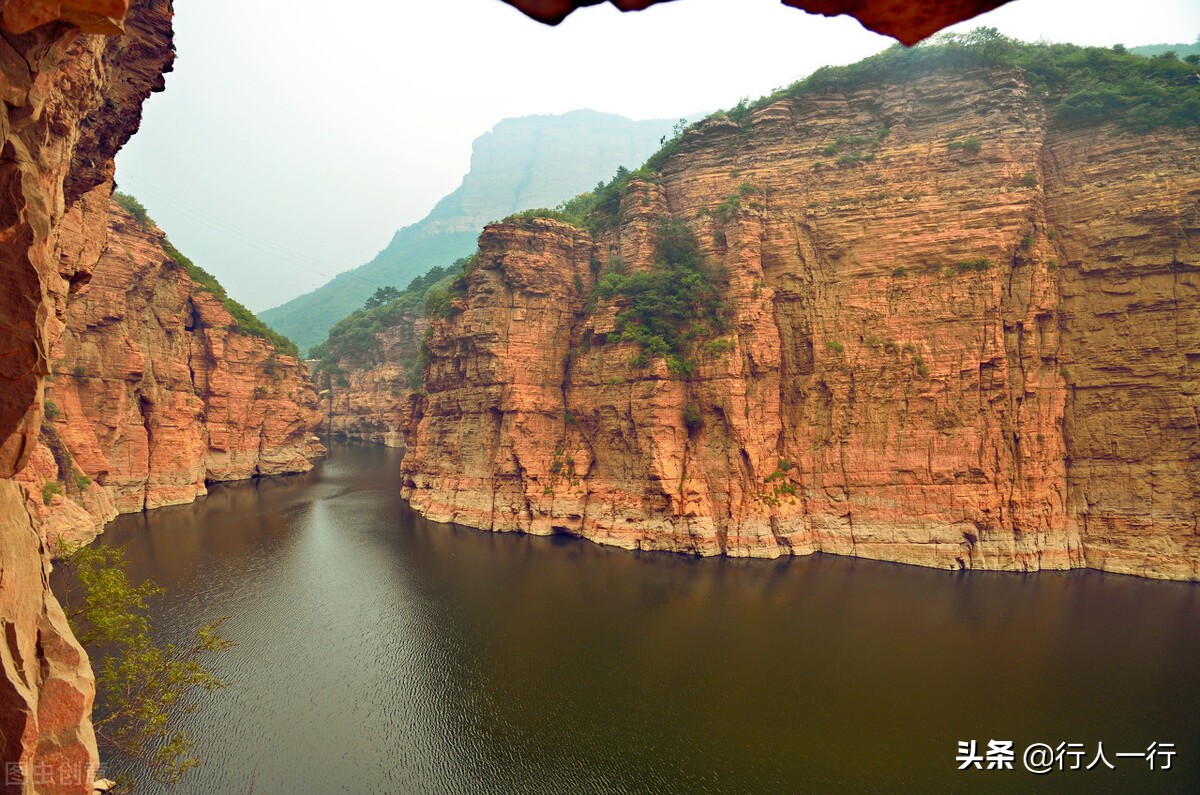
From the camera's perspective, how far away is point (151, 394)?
41031mm

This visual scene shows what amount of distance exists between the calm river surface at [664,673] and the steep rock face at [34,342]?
820 cm

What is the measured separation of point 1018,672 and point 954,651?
1841 mm

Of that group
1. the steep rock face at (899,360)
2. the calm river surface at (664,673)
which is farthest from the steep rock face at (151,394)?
the steep rock face at (899,360)

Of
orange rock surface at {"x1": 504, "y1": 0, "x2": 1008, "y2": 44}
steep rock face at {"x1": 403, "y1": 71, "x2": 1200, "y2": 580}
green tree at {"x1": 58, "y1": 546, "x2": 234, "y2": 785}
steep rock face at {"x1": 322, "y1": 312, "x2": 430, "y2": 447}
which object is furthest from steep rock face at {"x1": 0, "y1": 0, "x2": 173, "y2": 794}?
steep rock face at {"x1": 322, "y1": 312, "x2": 430, "y2": 447}

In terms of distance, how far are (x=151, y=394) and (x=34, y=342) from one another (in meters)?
44.7

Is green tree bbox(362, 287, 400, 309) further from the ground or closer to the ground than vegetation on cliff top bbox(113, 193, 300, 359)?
further from the ground

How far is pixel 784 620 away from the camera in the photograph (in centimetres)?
2159

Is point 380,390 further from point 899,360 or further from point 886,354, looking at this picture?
point 899,360

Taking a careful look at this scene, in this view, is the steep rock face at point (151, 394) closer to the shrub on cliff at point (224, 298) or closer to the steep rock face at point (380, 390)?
the shrub on cliff at point (224, 298)

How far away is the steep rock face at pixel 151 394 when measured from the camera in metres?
33.9

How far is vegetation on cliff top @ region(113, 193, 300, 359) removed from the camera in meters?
41.3

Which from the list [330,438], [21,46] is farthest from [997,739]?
[330,438]

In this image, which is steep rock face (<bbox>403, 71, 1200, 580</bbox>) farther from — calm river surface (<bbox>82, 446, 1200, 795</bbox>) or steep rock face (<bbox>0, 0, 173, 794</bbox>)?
steep rock face (<bbox>0, 0, 173, 794</bbox>)

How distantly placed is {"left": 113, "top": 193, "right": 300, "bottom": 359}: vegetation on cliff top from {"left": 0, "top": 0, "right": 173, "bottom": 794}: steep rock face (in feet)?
140
